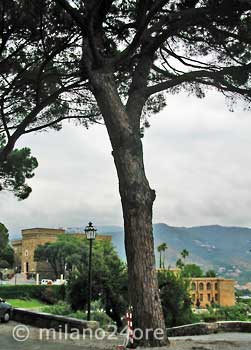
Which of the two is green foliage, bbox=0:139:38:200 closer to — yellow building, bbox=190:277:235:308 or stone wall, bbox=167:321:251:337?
stone wall, bbox=167:321:251:337

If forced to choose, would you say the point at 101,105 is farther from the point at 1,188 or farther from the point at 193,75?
the point at 1,188

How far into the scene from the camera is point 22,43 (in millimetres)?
10664

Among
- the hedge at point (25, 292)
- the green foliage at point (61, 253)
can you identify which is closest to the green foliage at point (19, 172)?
the hedge at point (25, 292)

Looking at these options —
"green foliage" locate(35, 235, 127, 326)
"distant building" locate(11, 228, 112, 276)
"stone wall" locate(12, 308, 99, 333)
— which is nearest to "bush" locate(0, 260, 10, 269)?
"distant building" locate(11, 228, 112, 276)

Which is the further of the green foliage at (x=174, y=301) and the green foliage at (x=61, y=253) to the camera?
the green foliage at (x=61, y=253)

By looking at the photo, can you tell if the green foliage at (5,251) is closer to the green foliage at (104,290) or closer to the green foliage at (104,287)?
the green foliage at (104,287)

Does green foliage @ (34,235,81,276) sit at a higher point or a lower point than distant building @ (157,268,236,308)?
higher

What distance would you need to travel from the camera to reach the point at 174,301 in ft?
54.5

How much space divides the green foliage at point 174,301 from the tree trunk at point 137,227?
28.3ft

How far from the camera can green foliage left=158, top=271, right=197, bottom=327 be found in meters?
16.4

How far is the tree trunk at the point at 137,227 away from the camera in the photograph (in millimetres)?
7590

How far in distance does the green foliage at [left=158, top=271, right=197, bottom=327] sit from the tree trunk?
340 inches

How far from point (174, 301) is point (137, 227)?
9512mm

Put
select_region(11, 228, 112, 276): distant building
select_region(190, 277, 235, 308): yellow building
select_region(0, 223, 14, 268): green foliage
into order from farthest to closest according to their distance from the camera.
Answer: select_region(11, 228, 112, 276): distant building, select_region(0, 223, 14, 268): green foliage, select_region(190, 277, 235, 308): yellow building
